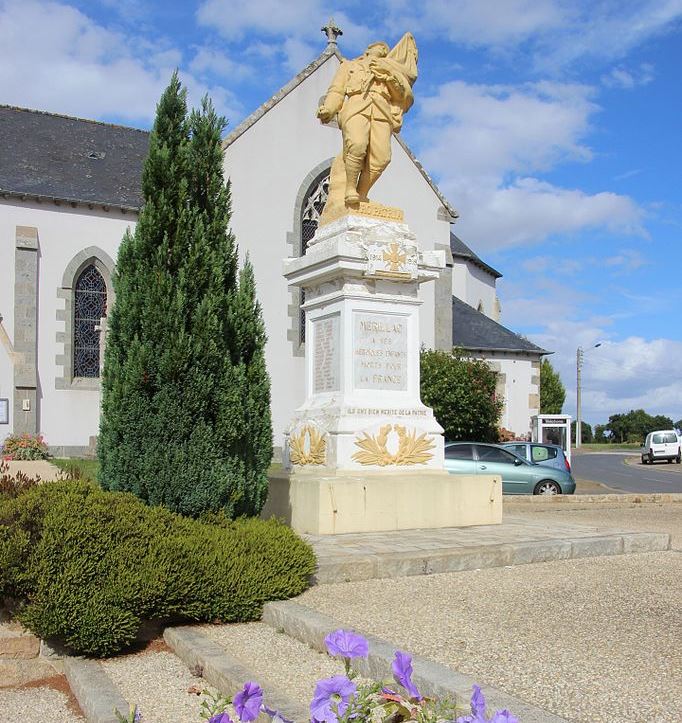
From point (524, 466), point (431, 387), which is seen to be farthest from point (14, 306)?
point (524, 466)

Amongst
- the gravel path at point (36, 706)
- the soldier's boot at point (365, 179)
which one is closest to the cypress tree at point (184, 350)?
the gravel path at point (36, 706)

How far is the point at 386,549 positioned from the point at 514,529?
220 cm

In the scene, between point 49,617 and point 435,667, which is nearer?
point 435,667

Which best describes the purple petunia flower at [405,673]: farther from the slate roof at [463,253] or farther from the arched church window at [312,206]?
the slate roof at [463,253]

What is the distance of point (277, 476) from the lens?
9.16m

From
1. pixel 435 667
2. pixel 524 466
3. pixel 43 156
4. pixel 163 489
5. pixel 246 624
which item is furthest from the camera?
pixel 43 156

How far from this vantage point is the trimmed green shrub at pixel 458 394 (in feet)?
78.8

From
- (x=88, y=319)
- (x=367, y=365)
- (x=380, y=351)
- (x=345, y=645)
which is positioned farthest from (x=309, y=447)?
(x=88, y=319)

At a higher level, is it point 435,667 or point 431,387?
point 431,387

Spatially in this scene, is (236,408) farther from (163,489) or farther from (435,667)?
(435,667)

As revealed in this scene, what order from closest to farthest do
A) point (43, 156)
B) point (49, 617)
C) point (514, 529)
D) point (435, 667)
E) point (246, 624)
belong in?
point (435, 667)
point (49, 617)
point (246, 624)
point (514, 529)
point (43, 156)

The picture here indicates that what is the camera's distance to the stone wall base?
8148mm

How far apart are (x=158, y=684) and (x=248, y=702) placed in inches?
109

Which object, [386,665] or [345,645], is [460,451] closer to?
[386,665]
